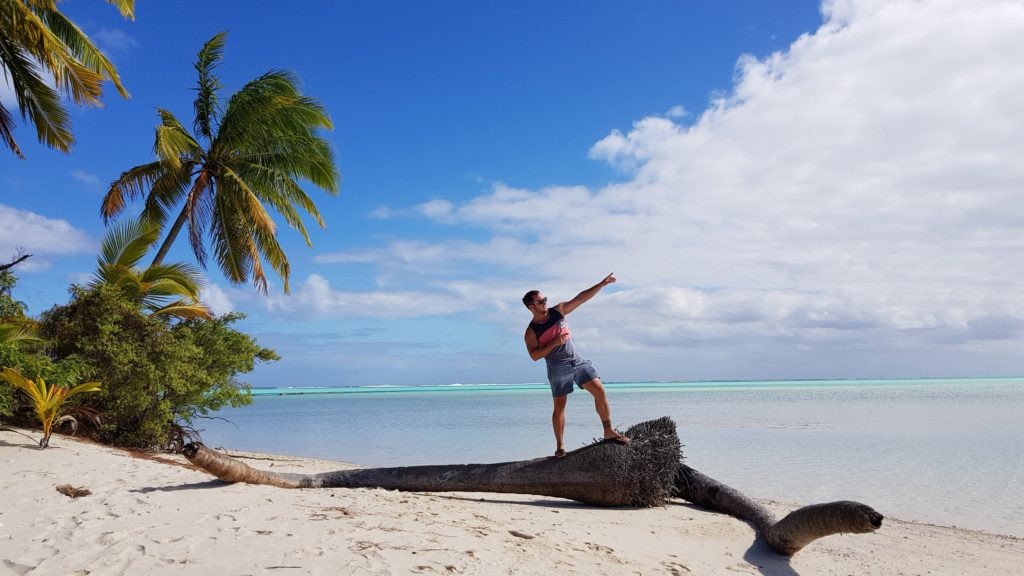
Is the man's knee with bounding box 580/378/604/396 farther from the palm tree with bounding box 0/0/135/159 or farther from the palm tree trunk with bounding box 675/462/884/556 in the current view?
the palm tree with bounding box 0/0/135/159

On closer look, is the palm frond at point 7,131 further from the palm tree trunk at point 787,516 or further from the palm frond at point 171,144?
the palm tree trunk at point 787,516

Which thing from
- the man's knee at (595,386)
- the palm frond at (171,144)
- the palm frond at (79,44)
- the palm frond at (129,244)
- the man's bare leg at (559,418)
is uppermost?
the palm frond at (79,44)

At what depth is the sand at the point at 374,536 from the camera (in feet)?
11.1

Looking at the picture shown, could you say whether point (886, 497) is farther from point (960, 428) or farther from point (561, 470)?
point (960, 428)

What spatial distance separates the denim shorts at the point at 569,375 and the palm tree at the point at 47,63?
8493mm

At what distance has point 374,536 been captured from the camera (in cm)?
382

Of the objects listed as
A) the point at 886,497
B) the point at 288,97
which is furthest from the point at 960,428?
the point at 288,97

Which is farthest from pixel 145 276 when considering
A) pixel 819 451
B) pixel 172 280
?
pixel 819 451

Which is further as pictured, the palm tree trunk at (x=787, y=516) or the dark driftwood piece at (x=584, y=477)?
the dark driftwood piece at (x=584, y=477)

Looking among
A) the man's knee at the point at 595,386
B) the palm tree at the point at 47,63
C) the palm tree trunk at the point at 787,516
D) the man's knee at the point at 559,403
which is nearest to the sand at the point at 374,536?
the palm tree trunk at the point at 787,516

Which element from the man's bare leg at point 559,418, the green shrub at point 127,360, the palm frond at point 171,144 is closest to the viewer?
the man's bare leg at point 559,418

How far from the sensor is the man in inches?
256

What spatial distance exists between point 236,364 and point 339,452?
421 cm

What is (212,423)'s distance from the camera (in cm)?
2864
